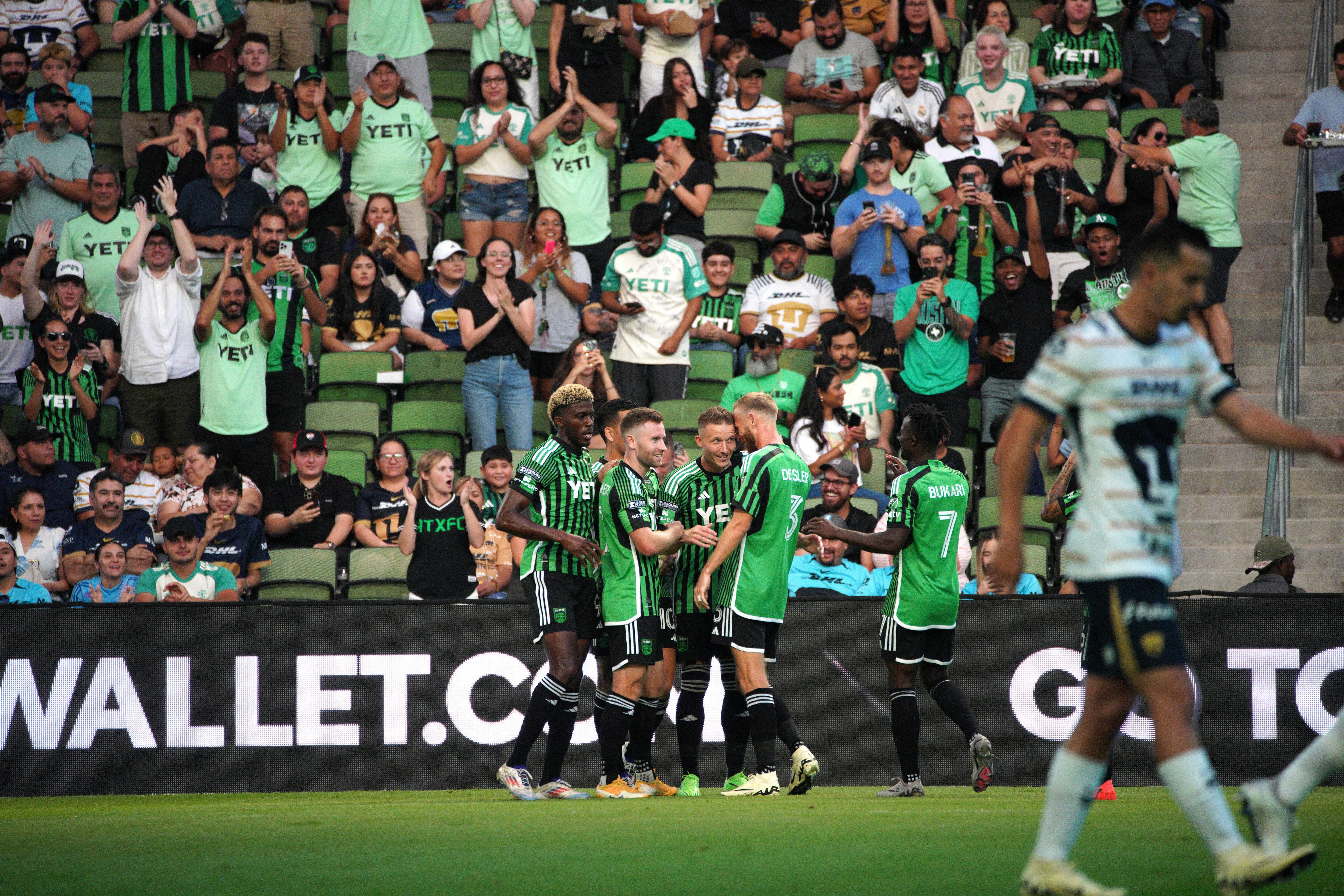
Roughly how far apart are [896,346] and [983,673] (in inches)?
144

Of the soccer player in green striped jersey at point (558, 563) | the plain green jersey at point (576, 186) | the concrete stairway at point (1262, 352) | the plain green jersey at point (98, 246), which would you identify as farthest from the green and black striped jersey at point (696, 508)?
the plain green jersey at point (98, 246)

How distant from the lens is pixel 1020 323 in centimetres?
1340

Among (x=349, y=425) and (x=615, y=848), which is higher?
(x=349, y=425)

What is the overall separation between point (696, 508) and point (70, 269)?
7.35 m

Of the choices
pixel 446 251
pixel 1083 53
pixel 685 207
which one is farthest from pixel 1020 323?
pixel 446 251

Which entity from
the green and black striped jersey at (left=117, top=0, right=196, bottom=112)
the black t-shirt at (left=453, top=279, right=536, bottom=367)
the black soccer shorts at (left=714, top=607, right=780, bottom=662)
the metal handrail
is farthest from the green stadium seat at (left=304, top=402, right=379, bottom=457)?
the metal handrail

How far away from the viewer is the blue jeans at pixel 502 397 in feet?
42.4

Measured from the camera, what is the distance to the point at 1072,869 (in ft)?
14.6

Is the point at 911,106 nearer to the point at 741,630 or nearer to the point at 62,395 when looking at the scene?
the point at 741,630

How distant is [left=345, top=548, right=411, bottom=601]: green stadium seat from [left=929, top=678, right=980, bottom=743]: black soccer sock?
474 cm

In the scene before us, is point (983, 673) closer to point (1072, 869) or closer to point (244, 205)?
point (1072, 869)

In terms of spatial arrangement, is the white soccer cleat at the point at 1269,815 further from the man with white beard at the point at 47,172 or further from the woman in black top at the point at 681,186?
the man with white beard at the point at 47,172

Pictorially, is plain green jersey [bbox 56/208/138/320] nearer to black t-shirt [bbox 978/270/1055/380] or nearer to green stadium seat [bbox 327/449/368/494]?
green stadium seat [bbox 327/449/368/494]

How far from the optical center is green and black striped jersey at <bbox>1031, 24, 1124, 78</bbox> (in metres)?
15.9
